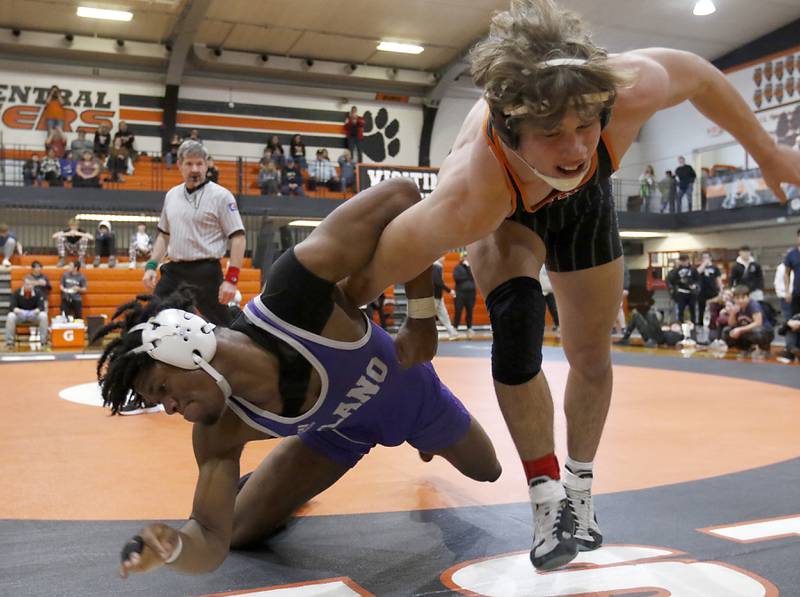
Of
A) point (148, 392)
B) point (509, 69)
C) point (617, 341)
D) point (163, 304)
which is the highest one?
point (509, 69)

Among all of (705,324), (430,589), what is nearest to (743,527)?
(430,589)

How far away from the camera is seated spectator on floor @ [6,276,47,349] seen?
36.1ft

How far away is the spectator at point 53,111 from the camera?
17531 millimetres

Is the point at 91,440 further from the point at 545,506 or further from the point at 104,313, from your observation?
the point at 104,313

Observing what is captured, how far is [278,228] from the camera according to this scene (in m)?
17.8

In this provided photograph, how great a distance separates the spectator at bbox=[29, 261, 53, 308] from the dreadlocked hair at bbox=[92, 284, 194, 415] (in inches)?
416

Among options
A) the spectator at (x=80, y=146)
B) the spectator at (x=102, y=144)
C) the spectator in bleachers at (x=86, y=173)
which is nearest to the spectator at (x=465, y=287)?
the spectator in bleachers at (x=86, y=173)

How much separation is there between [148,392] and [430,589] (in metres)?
0.77

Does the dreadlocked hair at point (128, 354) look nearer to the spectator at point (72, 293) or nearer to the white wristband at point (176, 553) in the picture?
the white wristband at point (176, 553)

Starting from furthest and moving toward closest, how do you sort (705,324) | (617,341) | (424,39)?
(424,39) < (705,324) < (617,341)

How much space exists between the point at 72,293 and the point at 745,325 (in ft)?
30.9

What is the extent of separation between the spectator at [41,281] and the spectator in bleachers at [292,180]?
551 centimetres

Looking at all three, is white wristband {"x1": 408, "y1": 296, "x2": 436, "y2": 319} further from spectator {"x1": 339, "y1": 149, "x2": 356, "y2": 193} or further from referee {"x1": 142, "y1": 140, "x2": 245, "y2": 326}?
spectator {"x1": 339, "y1": 149, "x2": 356, "y2": 193}

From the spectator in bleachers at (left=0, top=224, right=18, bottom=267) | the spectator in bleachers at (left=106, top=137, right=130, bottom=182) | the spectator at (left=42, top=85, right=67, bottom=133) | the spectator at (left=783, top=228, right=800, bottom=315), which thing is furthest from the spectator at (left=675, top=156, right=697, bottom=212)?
the spectator at (left=42, top=85, right=67, bottom=133)
